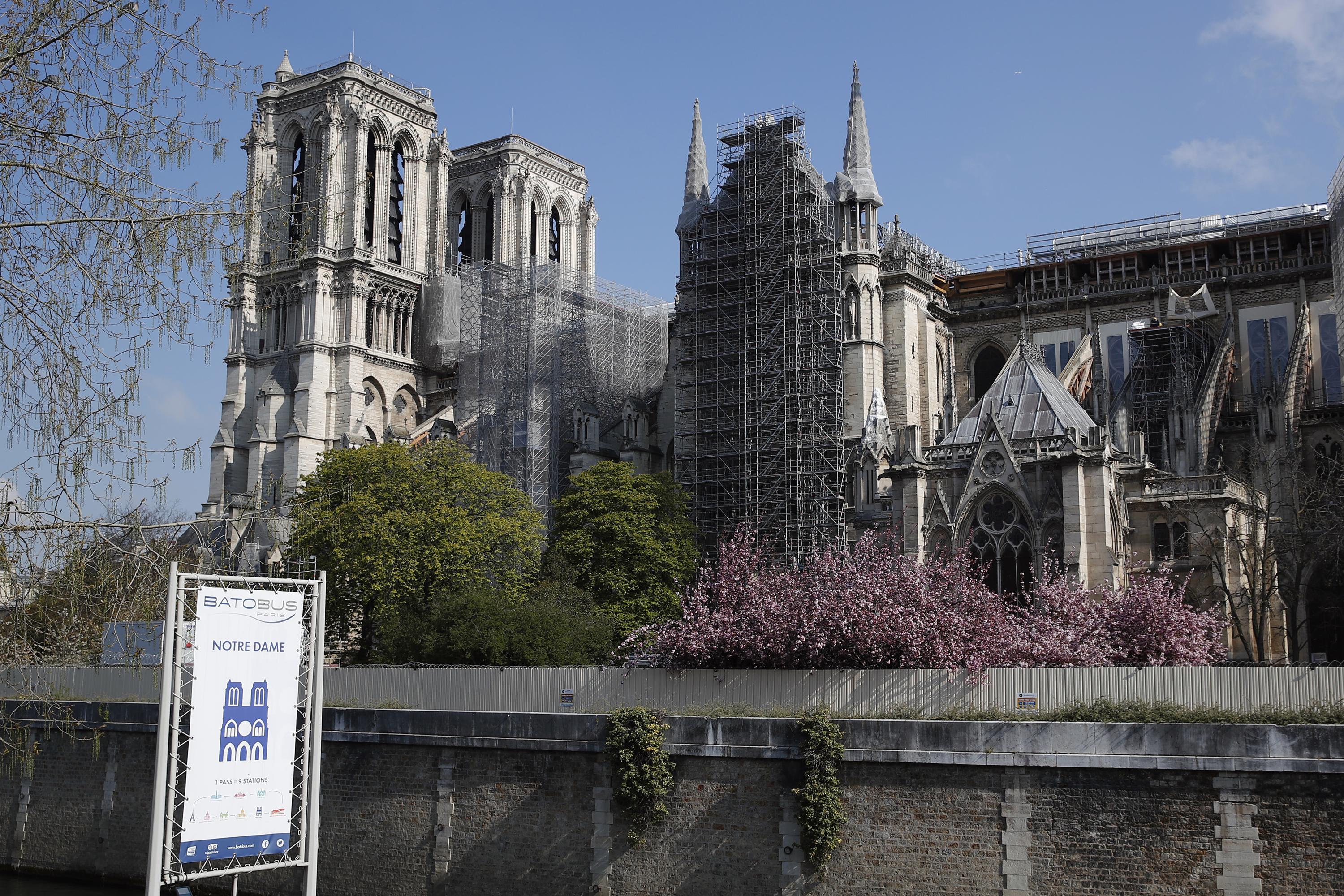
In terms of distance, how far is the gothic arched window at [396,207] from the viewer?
7606cm

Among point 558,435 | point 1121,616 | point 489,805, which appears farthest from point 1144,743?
point 558,435

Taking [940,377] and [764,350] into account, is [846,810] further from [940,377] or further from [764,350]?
[940,377]

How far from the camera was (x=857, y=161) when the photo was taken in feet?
178

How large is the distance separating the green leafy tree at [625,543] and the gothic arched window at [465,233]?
3507 centimetres

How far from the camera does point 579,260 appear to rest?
274ft

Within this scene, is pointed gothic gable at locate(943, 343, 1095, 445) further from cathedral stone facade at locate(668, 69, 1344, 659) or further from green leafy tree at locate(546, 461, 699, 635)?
green leafy tree at locate(546, 461, 699, 635)

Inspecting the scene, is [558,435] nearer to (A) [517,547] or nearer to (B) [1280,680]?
(A) [517,547]

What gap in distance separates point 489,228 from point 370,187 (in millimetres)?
10171

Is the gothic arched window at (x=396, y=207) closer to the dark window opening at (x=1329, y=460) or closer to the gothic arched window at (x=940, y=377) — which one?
the gothic arched window at (x=940, y=377)

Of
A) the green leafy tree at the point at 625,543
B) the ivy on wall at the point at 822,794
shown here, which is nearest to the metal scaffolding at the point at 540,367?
the green leafy tree at the point at 625,543

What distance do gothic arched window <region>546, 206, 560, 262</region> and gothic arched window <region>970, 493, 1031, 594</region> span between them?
4947cm

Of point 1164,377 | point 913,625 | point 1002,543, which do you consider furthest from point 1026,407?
point 913,625

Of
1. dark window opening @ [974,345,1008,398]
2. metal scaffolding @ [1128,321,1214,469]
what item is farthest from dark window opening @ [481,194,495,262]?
metal scaffolding @ [1128,321,1214,469]

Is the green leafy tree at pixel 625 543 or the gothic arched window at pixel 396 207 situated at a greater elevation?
the gothic arched window at pixel 396 207
